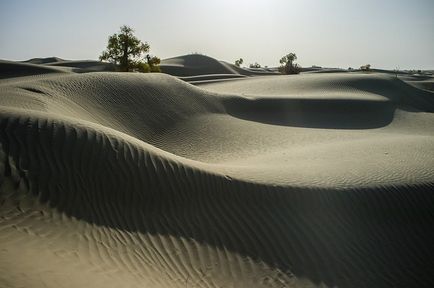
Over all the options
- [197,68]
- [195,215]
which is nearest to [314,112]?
[195,215]

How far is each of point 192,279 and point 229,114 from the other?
1336 cm

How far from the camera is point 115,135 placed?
22.7 ft

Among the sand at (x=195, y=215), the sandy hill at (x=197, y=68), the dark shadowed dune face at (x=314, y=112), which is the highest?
the sandy hill at (x=197, y=68)

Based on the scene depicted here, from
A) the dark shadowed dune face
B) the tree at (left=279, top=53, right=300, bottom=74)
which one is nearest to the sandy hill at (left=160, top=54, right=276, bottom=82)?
the tree at (left=279, top=53, right=300, bottom=74)

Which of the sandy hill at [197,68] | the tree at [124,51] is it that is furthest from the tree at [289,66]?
the tree at [124,51]

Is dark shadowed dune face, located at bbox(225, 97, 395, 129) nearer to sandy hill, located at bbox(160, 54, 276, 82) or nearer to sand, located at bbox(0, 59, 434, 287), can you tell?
sand, located at bbox(0, 59, 434, 287)

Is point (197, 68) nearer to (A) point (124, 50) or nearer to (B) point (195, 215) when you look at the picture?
(A) point (124, 50)

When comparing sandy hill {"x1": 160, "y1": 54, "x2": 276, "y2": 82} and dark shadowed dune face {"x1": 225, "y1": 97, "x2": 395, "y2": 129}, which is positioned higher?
sandy hill {"x1": 160, "y1": 54, "x2": 276, "y2": 82}

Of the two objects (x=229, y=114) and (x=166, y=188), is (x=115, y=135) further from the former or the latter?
(x=229, y=114)

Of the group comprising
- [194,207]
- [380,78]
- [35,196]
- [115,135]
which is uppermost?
[380,78]

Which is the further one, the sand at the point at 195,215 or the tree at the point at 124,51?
the tree at the point at 124,51

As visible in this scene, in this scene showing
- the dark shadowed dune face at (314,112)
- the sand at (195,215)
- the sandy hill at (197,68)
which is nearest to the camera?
the sand at (195,215)

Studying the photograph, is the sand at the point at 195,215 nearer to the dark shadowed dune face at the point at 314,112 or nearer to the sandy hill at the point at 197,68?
the dark shadowed dune face at the point at 314,112

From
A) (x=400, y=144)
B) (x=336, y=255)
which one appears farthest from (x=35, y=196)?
(x=400, y=144)
